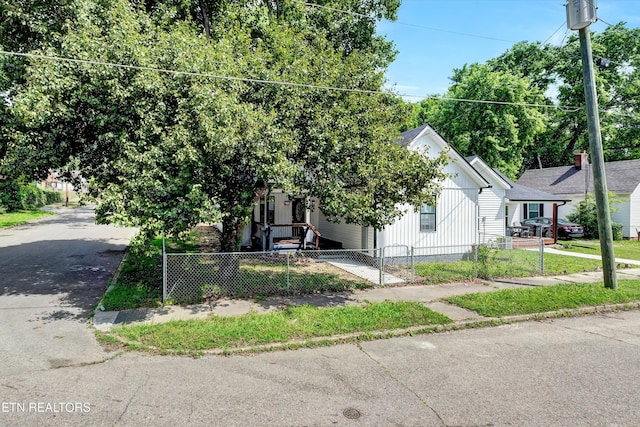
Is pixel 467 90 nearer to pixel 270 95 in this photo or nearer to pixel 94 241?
pixel 270 95

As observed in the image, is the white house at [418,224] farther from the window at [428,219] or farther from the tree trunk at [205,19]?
the tree trunk at [205,19]

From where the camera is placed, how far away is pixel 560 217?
2719cm

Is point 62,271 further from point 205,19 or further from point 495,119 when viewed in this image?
point 495,119

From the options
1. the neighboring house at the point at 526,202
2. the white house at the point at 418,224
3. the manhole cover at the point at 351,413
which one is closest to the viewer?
the manhole cover at the point at 351,413

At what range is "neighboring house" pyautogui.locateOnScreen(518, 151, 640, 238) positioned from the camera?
24562mm

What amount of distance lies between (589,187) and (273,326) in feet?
94.1

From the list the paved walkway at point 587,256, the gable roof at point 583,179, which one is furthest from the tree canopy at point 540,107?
the paved walkway at point 587,256

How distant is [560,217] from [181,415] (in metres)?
30.0

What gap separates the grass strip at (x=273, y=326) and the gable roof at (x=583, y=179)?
24612mm

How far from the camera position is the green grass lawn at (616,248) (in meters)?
17.7

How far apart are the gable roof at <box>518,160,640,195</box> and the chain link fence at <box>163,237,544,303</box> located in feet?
57.2

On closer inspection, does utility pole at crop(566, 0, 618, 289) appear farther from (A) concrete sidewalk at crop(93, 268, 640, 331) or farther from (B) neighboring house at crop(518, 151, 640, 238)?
(B) neighboring house at crop(518, 151, 640, 238)

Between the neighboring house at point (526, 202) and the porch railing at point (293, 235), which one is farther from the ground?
the neighboring house at point (526, 202)

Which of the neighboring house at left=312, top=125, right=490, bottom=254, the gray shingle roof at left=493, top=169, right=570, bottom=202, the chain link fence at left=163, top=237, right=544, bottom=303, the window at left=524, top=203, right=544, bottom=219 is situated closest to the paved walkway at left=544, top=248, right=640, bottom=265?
the gray shingle roof at left=493, top=169, right=570, bottom=202
